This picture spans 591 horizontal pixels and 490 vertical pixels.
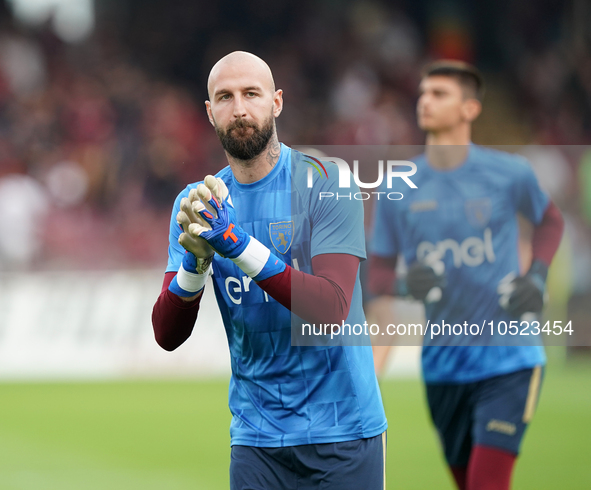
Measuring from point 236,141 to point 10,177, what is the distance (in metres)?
11.5

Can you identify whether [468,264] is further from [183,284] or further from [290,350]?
[183,284]

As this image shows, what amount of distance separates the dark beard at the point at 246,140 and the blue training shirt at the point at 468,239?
222 centimetres

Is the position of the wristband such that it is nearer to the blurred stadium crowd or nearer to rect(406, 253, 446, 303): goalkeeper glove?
rect(406, 253, 446, 303): goalkeeper glove

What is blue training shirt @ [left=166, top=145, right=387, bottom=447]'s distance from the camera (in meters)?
2.94

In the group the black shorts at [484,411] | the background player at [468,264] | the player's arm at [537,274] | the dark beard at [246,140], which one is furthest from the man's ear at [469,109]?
the dark beard at [246,140]

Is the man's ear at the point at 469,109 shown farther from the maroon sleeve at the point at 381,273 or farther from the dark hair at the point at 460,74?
the maroon sleeve at the point at 381,273

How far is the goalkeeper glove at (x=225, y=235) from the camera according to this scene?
2592 millimetres

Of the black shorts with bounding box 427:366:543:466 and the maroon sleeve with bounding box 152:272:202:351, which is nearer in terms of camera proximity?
the maroon sleeve with bounding box 152:272:202:351

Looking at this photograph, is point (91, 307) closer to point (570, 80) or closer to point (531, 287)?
point (531, 287)

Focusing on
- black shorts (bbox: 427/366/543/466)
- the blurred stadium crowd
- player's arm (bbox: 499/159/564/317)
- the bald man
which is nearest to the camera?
the bald man

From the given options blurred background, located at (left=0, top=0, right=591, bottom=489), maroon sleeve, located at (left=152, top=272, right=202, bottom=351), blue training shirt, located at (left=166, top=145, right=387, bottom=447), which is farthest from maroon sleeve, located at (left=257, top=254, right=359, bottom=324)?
blurred background, located at (left=0, top=0, right=591, bottom=489)

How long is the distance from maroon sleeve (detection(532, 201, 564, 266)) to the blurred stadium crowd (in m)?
7.63

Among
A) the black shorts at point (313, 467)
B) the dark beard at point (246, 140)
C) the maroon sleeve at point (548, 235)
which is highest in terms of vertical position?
the maroon sleeve at point (548, 235)

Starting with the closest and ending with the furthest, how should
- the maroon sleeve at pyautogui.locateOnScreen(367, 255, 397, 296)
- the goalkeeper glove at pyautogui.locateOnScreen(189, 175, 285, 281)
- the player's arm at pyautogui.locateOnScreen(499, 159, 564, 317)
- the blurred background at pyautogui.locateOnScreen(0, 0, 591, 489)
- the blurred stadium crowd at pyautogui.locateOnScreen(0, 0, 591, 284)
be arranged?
1. the goalkeeper glove at pyautogui.locateOnScreen(189, 175, 285, 281)
2. the player's arm at pyautogui.locateOnScreen(499, 159, 564, 317)
3. the maroon sleeve at pyautogui.locateOnScreen(367, 255, 397, 296)
4. the blurred background at pyautogui.locateOnScreen(0, 0, 591, 489)
5. the blurred stadium crowd at pyautogui.locateOnScreen(0, 0, 591, 284)
